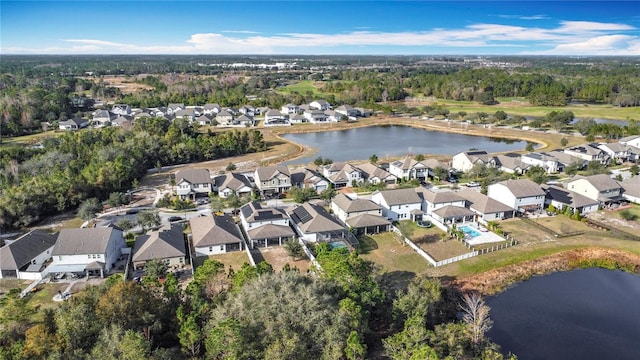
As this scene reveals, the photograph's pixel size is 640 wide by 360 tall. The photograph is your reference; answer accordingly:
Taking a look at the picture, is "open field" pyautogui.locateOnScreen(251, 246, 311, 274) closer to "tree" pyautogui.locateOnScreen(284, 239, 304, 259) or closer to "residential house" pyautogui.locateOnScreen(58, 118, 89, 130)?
"tree" pyautogui.locateOnScreen(284, 239, 304, 259)

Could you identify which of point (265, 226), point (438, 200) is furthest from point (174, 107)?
point (438, 200)

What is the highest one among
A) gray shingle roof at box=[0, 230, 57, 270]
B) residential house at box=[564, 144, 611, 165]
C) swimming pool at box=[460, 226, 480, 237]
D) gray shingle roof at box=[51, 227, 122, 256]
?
residential house at box=[564, 144, 611, 165]

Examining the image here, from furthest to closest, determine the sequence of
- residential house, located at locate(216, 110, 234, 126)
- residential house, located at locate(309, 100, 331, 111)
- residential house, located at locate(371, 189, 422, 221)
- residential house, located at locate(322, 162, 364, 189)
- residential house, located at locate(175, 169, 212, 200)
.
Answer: residential house, located at locate(309, 100, 331, 111)
residential house, located at locate(216, 110, 234, 126)
residential house, located at locate(322, 162, 364, 189)
residential house, located at locate(175, 169, 212, 200)
residential house, located at locate(371, 189, 422, 221)

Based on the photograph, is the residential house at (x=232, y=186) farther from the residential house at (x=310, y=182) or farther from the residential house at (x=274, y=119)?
the residential house at (x=274, y=119)

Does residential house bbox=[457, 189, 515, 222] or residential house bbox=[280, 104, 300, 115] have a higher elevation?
residential house bbox=[280, 104, 300, 115]

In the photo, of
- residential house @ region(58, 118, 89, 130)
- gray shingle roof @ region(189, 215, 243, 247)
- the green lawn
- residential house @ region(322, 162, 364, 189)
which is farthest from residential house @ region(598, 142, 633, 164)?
residential house @ region(58, 118, 89, 130)

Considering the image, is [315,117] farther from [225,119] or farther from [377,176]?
[377,176]

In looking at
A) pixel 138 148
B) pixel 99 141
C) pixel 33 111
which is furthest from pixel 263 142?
pixel 33 111
